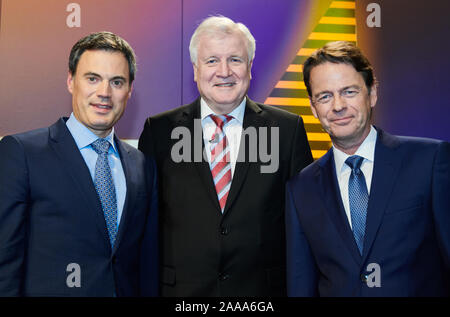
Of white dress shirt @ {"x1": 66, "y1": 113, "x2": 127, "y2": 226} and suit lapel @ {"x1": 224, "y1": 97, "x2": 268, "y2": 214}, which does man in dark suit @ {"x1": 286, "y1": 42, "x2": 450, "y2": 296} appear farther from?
white dress shirt @ {"x1": 66, "y1": 113, "x2": 127, "y2": 226}

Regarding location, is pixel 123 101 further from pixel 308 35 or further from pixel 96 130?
pixel 308 35

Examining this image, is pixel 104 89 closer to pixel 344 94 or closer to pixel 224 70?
pixel 224 70

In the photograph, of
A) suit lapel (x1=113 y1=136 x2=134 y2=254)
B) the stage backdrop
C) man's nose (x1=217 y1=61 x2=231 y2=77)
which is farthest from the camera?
the stage backdrop

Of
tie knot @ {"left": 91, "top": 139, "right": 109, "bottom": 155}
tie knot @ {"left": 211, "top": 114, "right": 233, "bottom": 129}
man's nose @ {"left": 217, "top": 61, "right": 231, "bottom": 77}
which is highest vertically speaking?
man's nose @ {"left": 217, "top": 61, "right": 231, "bottom": 77}

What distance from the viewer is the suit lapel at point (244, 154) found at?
2617 millimetres

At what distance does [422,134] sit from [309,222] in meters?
2.11

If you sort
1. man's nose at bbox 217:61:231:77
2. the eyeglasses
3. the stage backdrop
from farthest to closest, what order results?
the stage backdrop, man's nose at bbox 217:61:231:77, the eyeglasses

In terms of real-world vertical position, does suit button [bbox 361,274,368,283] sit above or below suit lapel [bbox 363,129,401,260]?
below

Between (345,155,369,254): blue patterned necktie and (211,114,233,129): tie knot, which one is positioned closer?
(345,155,369,254): blue patterned necktie

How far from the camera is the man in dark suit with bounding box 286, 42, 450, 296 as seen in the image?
7.32 ft

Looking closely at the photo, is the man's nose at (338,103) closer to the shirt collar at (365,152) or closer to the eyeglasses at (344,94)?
the eyeglasses at (344,94)

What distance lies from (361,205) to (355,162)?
9.5 inches

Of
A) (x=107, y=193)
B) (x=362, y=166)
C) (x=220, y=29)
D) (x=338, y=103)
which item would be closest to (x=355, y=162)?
(x=362, y=166)

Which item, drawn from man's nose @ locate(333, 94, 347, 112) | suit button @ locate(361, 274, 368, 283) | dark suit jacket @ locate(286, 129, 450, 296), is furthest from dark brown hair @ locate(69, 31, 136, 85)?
suit button @ locate(361, 274, 368, 283)
